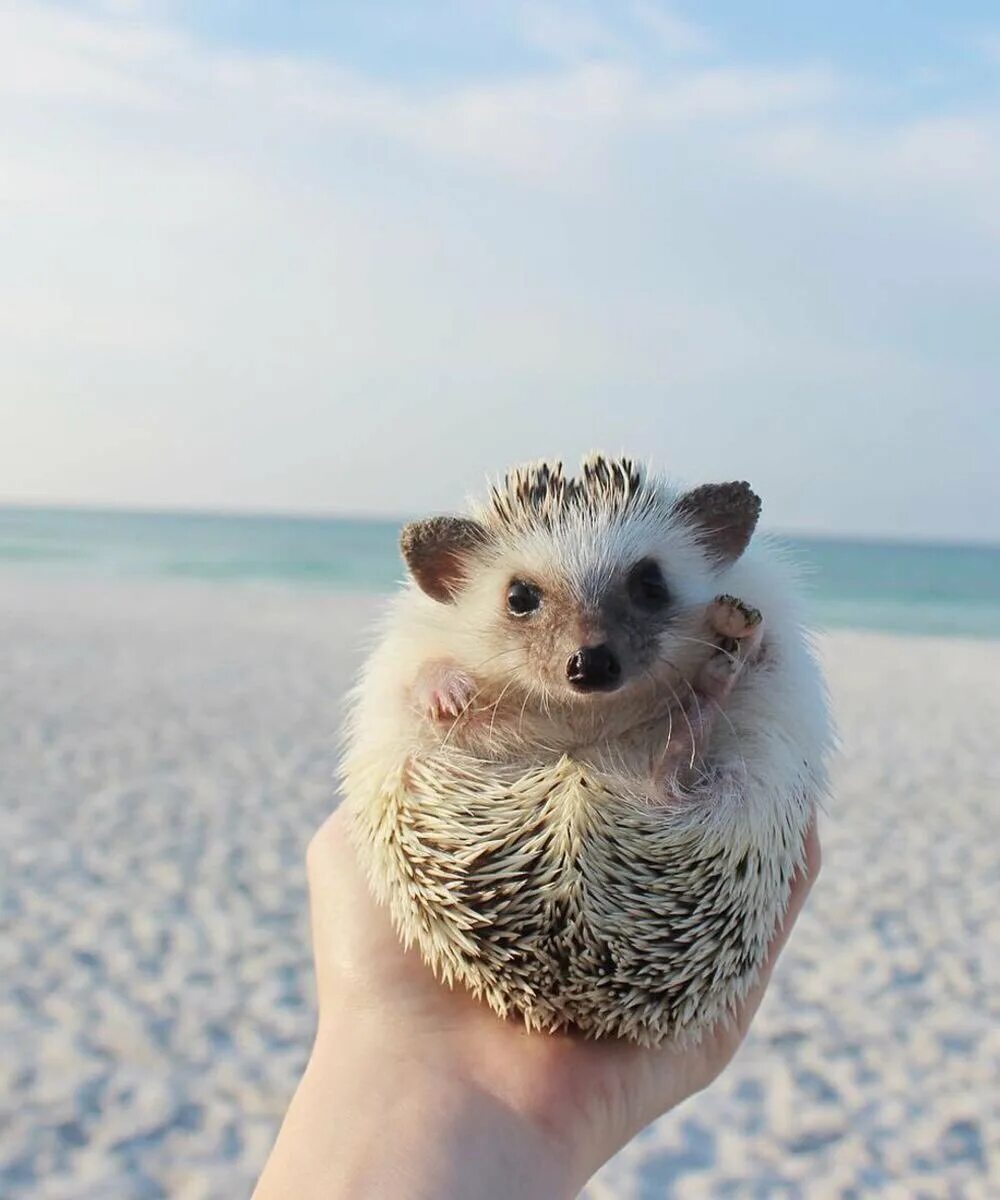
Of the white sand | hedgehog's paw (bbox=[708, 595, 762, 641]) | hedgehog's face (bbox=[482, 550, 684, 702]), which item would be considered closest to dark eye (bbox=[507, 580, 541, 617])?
hedgehog's face (bbox=[482, 550, 684, 702])

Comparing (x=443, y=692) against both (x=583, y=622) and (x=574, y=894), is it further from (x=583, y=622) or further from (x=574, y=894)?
(x=574, y=894)

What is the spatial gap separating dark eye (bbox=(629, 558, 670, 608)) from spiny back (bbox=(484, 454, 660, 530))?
12 centimetres

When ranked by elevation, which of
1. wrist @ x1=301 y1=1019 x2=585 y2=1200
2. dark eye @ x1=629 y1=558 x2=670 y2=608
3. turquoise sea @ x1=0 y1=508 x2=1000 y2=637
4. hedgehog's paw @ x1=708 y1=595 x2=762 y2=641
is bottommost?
turquoise sea @ x1=0 y1=508 x2=1000 y2=637

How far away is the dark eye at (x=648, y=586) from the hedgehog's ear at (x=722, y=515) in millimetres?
127

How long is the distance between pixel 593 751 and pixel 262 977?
3688 millimetres

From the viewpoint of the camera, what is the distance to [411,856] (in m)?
2.09

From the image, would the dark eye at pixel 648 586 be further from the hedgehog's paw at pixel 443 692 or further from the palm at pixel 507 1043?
the palm at pixel 507 1043

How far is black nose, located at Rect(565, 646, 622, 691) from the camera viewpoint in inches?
81.2

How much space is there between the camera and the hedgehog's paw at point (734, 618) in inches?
80.4

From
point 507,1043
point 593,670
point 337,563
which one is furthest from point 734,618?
point 337,563

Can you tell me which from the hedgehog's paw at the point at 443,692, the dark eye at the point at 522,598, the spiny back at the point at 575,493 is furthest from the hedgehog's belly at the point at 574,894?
the spiny back at the point at 575,493

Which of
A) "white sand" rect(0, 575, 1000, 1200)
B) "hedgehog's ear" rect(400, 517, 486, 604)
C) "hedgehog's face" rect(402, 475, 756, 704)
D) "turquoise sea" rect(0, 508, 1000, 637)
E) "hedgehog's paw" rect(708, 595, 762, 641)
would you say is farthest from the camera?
"turquoise sea" rect(0, 508, 1000, 637)

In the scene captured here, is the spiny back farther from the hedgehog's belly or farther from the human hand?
the human hand

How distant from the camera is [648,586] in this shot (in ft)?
7.68
